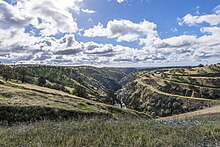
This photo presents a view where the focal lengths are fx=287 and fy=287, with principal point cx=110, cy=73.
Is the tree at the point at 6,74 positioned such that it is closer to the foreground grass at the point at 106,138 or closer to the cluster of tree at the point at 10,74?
the cluster of tree at the point at 10,74

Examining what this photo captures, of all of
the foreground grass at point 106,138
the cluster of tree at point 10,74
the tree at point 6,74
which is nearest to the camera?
the foreground grass at point 106,138

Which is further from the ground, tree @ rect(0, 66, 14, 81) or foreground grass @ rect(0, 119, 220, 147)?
foreground grass @ rect(0, 119, 220, 147)

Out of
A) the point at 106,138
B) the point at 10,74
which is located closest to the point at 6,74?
the point at 10,74

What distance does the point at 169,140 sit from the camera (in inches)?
332

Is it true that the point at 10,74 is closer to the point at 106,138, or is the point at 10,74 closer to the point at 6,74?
the point at 6,74

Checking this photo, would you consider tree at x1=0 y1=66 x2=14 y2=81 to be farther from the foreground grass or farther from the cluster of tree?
the foreground grass

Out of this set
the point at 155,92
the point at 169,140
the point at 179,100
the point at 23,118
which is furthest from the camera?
the point at 155,92

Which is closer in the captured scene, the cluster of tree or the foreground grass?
the foreground grass

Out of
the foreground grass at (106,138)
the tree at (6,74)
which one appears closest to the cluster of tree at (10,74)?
the tree at (6,74)

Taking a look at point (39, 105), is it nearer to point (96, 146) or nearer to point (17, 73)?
point (96, 146)

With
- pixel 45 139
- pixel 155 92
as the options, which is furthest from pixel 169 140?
pixel 155 92

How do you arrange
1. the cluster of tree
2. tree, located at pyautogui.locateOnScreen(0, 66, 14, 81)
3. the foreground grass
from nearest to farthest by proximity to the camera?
the foreground grass < tree, located at pyautogui.locateOnScreen(0, 66, 14, 81) < the cluster of tree

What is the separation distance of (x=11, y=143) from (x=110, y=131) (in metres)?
3.47

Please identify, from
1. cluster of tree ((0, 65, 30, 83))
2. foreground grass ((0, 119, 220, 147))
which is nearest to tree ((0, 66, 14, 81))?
cluster of tree ((0, 65, 30, 83))
